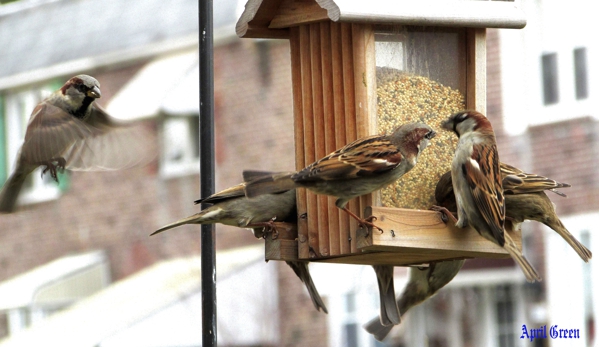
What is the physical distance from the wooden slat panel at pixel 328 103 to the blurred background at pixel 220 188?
25.8 feet

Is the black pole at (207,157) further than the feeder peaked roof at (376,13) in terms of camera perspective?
No

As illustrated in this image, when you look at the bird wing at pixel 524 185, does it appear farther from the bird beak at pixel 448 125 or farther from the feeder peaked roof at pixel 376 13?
the feeder peaked roof at pixel 376 13

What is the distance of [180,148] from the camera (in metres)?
15.4

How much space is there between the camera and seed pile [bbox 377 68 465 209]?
4.39 meters

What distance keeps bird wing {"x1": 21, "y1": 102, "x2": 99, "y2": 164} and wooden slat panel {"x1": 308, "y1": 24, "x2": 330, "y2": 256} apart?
1179 millimetres

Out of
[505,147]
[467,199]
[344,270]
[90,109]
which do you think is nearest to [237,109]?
[344,270]

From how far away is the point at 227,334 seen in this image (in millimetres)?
13781

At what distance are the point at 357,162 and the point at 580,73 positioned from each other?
874cm

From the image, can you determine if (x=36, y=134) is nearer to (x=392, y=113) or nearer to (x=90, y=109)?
(x=90, y=109)

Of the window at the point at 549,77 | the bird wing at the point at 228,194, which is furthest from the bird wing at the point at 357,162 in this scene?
the window at the point at 549,77

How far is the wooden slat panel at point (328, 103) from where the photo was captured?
4312mm

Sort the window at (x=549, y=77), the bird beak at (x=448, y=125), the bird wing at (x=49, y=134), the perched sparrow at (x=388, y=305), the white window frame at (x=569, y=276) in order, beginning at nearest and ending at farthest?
the bird beak at (x=448, y=125) → the perched sparrow at (x=388, y=305) → the bird wing at (x=49, y=134) → the white window frame at (x=569, y=276) → the window at (x=549, y=77)

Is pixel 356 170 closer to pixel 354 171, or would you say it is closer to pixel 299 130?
pixel 354 171

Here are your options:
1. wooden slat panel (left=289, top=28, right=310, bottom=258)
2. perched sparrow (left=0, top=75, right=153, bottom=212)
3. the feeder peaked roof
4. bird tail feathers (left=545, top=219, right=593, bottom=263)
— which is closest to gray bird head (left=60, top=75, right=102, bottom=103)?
perched sparrow (left=0, top=75, right=153, bottom=212)
